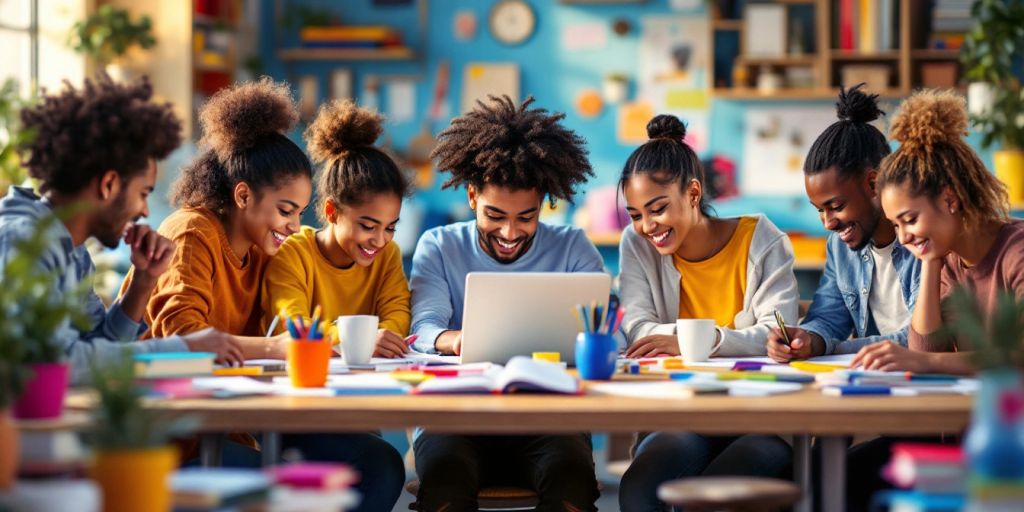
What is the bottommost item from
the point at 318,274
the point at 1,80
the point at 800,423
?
the point at 800,423

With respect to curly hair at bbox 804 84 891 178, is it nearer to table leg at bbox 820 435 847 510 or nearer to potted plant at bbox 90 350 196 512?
table leg at bbox 820 435 847 510

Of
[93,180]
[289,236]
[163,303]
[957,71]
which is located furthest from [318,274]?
[957,71]

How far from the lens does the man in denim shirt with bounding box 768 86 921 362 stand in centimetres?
270

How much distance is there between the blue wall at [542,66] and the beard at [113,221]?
3693 mm

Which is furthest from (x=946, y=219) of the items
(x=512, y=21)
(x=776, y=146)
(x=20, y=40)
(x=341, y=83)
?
(x=341, y=83)

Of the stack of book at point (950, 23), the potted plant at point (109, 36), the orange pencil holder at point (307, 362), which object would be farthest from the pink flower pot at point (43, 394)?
the stack of book at point (950, 23)

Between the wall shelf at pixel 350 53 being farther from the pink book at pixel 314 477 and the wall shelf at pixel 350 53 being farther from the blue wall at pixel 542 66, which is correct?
the pink book at pixel 314 477

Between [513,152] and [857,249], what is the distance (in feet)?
2.62

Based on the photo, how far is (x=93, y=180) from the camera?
1990 millimetres

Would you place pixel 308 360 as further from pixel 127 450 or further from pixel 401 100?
pixel 401 100

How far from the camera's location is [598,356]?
2037mm

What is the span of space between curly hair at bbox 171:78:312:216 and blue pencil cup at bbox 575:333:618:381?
3.06ft

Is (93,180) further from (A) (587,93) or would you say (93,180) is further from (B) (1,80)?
(A) (587,93)

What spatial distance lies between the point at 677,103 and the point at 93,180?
4.07 m
